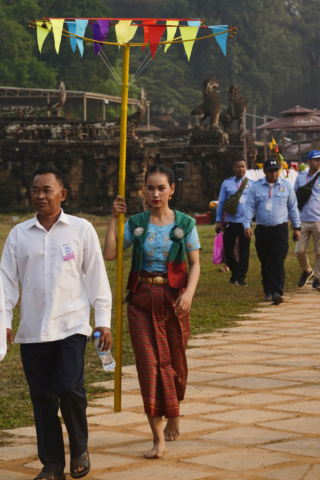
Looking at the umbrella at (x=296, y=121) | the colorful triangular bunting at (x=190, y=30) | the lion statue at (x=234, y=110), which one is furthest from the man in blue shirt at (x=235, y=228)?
the lion statue at (x=234, y=110)

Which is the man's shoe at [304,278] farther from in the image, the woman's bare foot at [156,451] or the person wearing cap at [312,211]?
the woman's bare foot at [156,451]

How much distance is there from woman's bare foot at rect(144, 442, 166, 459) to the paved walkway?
0.04 metres

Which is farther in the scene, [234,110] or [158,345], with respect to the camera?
[234,110]

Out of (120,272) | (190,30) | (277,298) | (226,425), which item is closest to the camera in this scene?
(120,272)

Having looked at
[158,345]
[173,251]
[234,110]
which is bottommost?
[158,345]

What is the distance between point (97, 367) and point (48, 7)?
56795 millimetres

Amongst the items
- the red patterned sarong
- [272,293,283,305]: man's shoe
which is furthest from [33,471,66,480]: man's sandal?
[272,293,283,305]: man's shoe

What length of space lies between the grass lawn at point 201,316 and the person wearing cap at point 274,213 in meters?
0.64

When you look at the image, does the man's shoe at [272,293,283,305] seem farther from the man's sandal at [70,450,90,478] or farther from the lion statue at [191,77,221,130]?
the lion statue at [191,77,221,130]

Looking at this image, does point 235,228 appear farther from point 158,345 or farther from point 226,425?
point 158,345

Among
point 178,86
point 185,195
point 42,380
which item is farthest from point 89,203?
point 178,86

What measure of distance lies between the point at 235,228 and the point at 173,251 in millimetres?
8127

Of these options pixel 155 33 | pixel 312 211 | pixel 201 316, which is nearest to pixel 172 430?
pixel 155 33

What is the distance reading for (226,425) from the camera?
18.5 ft
